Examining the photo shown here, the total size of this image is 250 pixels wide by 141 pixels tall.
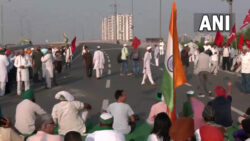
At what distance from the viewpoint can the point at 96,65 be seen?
2003cm

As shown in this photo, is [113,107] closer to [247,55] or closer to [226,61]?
[247,55]

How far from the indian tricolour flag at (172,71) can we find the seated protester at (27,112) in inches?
124

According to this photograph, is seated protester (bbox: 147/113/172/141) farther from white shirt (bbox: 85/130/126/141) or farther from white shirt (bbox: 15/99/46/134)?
white shirt (bbox: 15/99/46/134)

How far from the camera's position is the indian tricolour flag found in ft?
19.4

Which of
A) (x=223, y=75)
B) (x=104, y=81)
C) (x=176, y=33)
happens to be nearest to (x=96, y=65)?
(x=104, y=81)

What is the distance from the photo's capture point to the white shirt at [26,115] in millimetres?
7934

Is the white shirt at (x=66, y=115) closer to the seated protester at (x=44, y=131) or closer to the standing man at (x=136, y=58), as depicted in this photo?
the seated protester at (x=44, y=131)

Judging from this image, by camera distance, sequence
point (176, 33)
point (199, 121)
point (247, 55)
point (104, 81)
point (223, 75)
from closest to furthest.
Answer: point (176, 33) < point (199, 121) < point (247, 55) < point (104, 81) < point (223, 75)

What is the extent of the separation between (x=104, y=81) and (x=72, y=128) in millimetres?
11324

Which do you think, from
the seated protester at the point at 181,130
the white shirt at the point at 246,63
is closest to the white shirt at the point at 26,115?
the seated protester at the point at 181,130

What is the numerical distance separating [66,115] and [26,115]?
852 millimetres

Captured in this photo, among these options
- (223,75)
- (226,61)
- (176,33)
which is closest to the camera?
(176,33)

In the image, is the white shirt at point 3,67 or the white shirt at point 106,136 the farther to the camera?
the white shirt at point 3,67

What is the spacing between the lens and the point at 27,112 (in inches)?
314
